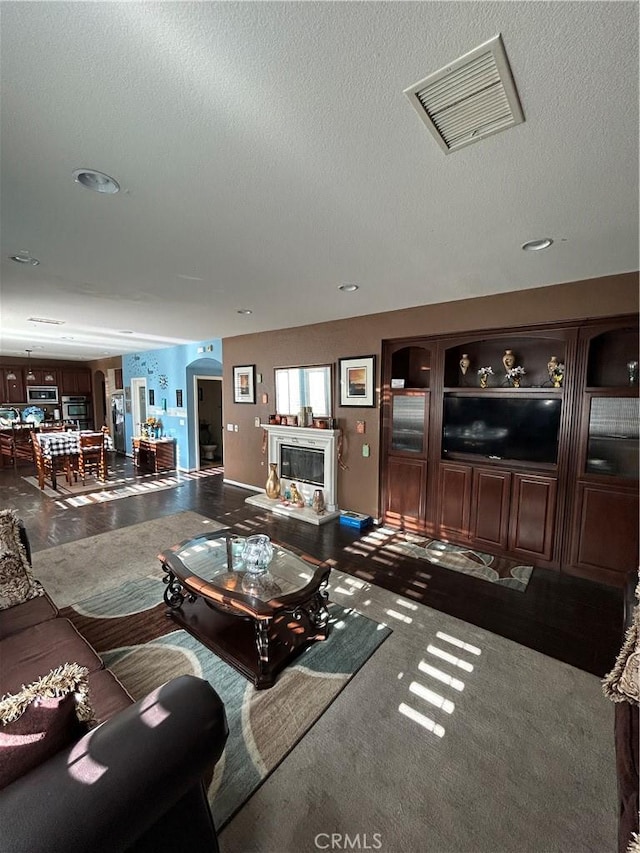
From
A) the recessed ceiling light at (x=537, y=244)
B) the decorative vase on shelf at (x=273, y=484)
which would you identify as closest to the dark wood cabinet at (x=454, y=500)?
the recessed ceiling light at (x=537, y=244)

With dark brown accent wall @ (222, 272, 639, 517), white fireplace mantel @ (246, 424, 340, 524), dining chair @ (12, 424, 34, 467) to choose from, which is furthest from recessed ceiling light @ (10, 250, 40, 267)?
dining chair @ (12, 424, 34, 467)

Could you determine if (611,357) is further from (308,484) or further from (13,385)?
(13,385)

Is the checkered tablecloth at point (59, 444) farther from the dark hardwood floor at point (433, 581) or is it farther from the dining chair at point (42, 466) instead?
the dark hardwood floor at point (433, 581)

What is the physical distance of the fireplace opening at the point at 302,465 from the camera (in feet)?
17.1

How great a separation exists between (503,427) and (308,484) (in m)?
2.78

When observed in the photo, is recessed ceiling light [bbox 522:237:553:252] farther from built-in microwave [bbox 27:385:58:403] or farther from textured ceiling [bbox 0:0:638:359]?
built-in microwave [bbox 27:385:58:403]

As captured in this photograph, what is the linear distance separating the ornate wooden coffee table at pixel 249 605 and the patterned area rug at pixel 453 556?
152 centimetres

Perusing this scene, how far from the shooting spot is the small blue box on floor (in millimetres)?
4473

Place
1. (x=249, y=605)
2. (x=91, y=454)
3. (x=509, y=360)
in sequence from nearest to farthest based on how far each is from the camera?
1. (x=249, y=605)
2. (x=509, y=360)
3. (x=91, y=454)

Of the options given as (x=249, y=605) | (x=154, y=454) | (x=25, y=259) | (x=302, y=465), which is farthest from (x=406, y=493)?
(x=154, y=454)

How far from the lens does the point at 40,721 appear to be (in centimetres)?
96

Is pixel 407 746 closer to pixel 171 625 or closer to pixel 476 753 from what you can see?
pixel 476 753

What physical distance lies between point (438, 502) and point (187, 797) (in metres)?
3.52

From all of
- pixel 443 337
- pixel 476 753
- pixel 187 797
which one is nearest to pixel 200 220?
pixel 187 797
